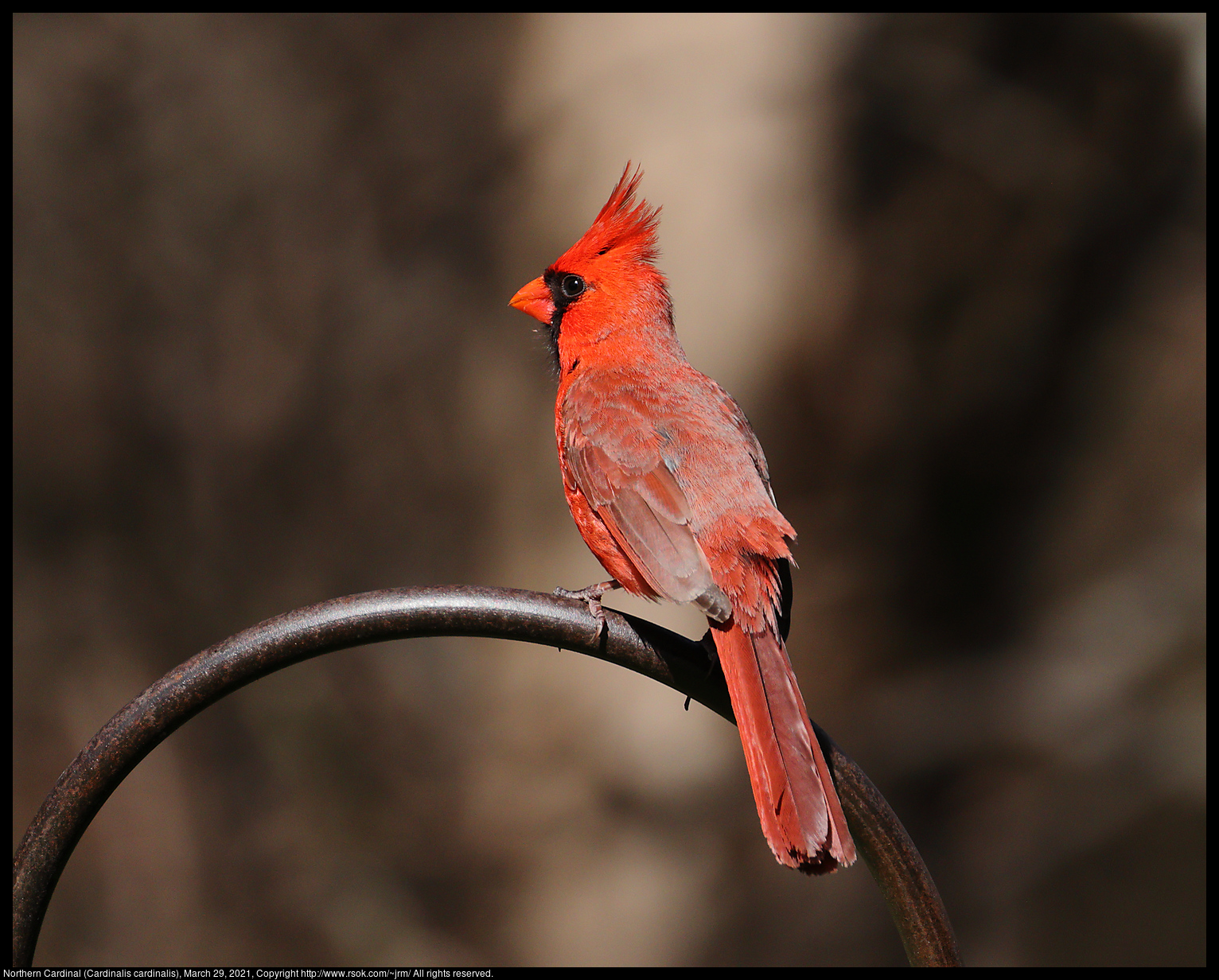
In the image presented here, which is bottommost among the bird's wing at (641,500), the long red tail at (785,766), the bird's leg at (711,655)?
the long red tail at (785,766)

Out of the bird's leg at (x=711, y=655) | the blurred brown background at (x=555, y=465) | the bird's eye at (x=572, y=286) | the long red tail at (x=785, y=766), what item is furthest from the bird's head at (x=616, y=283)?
the blurred brown background at (x=555, y=465)

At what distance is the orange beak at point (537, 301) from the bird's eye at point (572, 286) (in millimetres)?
51

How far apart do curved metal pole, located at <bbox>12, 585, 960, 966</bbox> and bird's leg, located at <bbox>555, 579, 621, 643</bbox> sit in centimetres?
2

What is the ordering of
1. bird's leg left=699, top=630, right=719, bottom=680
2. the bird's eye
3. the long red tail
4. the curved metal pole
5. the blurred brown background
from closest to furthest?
the curved metal pole, the long red tail, bird's leg left=699, top=630, right=719, bottom=680, the bird's eye, the blurred brown background

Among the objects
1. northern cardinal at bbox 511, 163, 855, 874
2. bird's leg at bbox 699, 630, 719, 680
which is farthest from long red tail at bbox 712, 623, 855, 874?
bird's leg at bbox 699, 630, 719, 680

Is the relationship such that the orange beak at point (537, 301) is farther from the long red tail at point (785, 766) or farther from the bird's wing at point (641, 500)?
the long red tail at point (785, 766)

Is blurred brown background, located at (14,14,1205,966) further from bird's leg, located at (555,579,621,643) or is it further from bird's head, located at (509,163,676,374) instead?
bird's leg, located at (555,579,621,643)

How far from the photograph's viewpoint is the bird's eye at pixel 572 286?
2.52 meters

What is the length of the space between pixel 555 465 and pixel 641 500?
2.36 metres

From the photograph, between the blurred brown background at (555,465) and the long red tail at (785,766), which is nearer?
the long red tail at (785,766)

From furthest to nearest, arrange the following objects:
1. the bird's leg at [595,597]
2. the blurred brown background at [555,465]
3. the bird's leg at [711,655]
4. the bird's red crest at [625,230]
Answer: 1. the blurred brown background at [555,465]
2. the bird's red crest at [625,230]
3. the bird's leg at [711,655]
4. the bird's leg at [595,597]

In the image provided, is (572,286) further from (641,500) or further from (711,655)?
(711,655)

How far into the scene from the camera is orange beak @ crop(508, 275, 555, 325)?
2.57 meters

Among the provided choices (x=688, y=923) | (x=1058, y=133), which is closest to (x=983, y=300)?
(x=1058, y=133)
